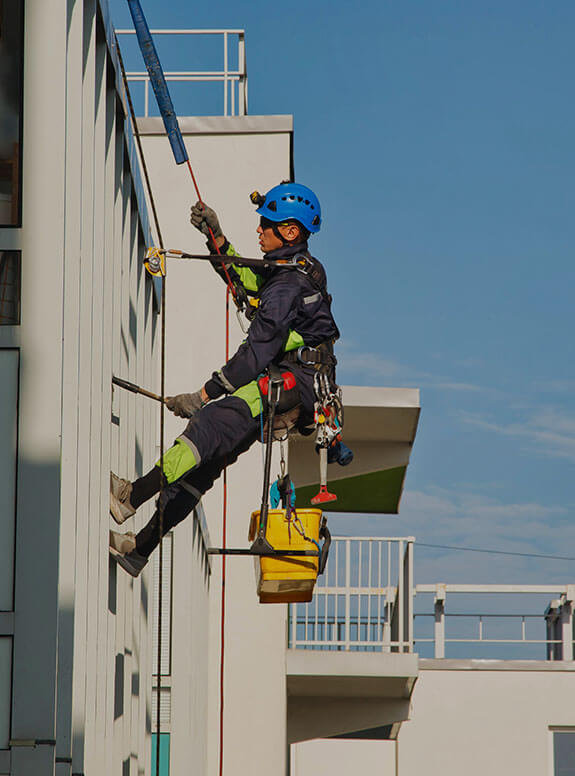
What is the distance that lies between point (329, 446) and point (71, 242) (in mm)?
3605

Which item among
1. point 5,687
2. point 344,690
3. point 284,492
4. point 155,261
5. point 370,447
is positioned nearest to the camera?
point 5,687

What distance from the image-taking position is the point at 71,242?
4.88m

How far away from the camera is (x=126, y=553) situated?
6812mm

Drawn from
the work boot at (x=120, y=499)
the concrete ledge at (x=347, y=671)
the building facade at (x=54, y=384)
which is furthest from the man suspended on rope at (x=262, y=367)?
the concrete ledge at (x=347, y=671)

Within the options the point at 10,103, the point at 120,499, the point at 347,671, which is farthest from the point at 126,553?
the point at 347,671

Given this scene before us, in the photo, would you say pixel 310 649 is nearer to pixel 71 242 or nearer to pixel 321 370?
pixel 321 370

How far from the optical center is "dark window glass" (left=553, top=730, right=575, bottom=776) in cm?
2267

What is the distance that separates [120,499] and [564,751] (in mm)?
18070

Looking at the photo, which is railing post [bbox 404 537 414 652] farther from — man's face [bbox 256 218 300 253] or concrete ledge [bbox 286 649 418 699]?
man's face [bbox 256 218 300 253]

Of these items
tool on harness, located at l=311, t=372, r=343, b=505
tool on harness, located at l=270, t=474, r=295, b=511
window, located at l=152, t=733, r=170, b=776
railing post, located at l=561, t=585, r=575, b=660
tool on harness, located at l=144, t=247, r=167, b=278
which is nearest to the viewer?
tool on harness, located at l=144, t=247, r=167, b=278

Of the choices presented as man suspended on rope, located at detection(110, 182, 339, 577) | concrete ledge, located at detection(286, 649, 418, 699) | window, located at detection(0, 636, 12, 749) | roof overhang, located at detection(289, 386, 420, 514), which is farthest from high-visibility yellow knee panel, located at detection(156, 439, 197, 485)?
concrete ledge, located at detection(286, 649, 418, 699)

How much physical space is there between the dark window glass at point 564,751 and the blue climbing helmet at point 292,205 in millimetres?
16941

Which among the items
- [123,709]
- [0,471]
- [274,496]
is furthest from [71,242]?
[274,496]

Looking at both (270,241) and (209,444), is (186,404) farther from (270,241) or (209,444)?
(270,241)
